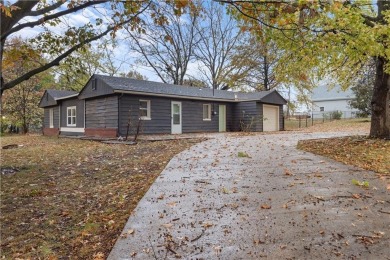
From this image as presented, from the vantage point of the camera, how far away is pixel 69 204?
456 centimetres

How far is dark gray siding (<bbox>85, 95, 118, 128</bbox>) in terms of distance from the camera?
15344mm

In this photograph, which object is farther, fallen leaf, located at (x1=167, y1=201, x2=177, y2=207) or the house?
the house

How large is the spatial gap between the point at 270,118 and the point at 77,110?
13516 millimetres

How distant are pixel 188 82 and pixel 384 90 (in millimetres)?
26320

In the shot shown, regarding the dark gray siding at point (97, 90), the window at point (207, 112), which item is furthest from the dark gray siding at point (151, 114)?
the window at point (207, 112)

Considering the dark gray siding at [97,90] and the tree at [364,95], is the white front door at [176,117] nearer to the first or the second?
the dark gray siding at [97,90]

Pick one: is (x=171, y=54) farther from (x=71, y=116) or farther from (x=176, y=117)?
(x=176, y=117)

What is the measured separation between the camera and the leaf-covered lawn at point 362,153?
6.13 meters

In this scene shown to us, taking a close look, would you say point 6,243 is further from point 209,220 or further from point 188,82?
point 188,82

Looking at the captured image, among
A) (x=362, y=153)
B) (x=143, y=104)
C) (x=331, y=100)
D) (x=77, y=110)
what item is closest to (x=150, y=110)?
(x=143, y=104)

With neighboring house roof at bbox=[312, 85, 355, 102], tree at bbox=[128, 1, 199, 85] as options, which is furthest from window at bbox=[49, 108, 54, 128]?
neighboring house roof at bbox=[312, 85, 355, 102]

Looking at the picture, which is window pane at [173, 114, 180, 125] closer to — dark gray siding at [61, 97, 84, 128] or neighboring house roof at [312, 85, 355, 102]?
dark gray siding at [61, 97, 84, 128]

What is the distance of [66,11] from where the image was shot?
6.49 meters

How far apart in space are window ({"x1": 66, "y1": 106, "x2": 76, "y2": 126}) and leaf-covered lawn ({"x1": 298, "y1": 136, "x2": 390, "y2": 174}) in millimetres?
15791
